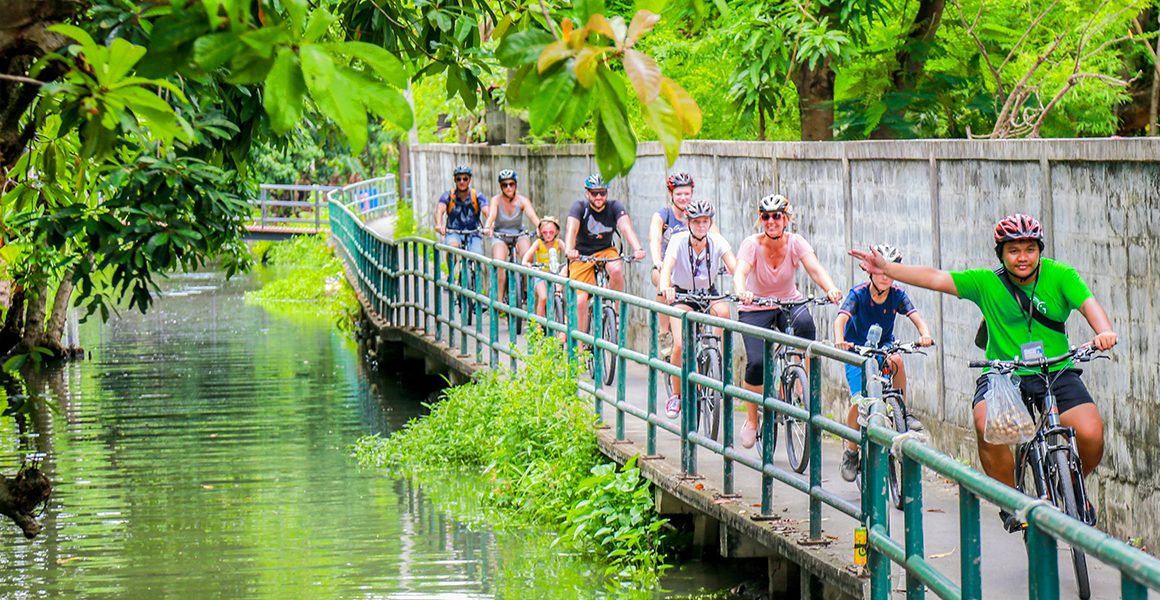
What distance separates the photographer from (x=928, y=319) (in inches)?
456

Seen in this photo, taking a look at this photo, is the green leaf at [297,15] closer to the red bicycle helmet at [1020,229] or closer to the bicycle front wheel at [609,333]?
the red bicycle helmet at [1020,229]

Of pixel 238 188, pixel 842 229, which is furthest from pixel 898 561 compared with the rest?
pixel 238 188

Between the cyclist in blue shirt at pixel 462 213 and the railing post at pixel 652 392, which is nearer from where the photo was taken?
the railing post at pixel 652 392

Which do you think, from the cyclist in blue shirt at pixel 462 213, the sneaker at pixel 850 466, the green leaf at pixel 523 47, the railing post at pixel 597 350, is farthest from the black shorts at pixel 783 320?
the cyclist in blue shirt at pixel 462 213

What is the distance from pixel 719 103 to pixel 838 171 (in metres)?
6.90

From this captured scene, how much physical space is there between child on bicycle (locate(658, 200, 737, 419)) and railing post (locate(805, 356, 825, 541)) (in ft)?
11.8

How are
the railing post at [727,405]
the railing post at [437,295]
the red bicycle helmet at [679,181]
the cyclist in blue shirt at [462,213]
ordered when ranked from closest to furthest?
the railing post at [727,405] → the red bicycle helmet at [679,181] → the railing post at [437,295] → the cyclist in blue shirt at [462,213]

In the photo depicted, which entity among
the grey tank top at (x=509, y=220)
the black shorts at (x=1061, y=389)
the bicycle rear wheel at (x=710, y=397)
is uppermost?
the grey tank top at (x=509, y=220)

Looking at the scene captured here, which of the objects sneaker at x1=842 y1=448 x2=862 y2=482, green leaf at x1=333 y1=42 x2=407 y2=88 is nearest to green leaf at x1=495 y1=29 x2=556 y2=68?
green leaf at x1=333 y1=42 x2=407 y2=88

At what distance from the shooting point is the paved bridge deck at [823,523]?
8.21 metres

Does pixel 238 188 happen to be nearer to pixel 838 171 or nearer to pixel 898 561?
pixel 838 171

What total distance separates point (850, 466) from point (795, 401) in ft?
1.63

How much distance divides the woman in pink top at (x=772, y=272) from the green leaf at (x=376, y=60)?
728 centimetres

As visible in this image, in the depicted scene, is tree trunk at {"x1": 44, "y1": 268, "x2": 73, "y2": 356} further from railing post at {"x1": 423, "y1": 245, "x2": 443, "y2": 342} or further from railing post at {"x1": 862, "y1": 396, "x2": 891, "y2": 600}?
railing post at {"x1": 862, "y1": 396, "x2": 891, "y2": 600}
